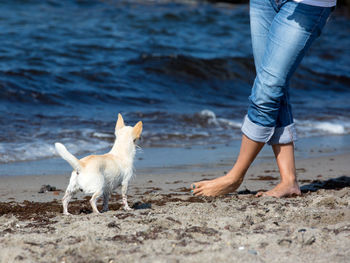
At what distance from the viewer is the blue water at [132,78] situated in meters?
6.95

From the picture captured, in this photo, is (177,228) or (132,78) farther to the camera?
(132,78)

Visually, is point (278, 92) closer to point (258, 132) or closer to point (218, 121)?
point (258, 132)

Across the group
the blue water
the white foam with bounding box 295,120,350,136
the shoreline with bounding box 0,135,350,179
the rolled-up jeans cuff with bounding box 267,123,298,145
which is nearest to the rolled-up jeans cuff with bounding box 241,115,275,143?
the rolled-up jeans cuff with bounding box 267,123,298,145

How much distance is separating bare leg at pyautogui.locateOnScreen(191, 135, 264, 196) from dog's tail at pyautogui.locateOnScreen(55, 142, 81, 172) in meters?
1.08

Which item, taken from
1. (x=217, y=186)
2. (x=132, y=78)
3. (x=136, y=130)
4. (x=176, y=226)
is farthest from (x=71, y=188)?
(x=132, y=78)

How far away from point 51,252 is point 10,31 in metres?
11.0

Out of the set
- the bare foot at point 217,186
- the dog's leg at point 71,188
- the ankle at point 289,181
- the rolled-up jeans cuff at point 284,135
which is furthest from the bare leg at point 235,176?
the dog's leg at point 71,188

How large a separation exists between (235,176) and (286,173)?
417 millimetres

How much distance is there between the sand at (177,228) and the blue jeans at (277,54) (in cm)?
54

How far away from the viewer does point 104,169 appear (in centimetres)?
346

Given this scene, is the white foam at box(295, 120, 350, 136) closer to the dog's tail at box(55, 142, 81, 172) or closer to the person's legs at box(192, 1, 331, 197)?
the person's legs at box(192, 1, 331, 197)

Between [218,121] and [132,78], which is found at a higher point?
[218,121]

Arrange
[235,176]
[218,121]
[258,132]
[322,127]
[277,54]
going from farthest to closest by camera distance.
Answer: [218,121] → [322,127] → [235,176] → [258,132] → [277,54]

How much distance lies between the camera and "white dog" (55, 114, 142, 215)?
3.33m
